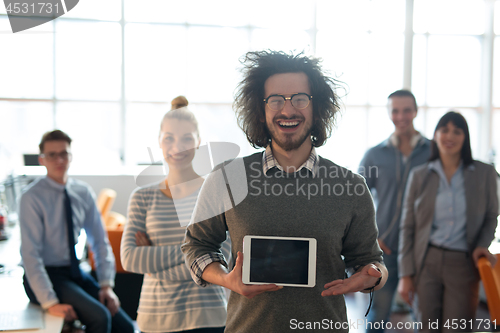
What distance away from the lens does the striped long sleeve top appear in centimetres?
158

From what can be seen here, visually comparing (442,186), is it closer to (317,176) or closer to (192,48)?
(317,176)

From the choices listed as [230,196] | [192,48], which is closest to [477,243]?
[230,196]

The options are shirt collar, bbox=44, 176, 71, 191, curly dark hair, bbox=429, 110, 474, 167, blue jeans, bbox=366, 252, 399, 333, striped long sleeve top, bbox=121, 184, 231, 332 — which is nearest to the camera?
striped long sleeve top, bbox=121, 184, 231, 332

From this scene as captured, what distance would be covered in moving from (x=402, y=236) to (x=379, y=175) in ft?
1.77

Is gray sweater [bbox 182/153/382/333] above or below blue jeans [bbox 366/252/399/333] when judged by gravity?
above

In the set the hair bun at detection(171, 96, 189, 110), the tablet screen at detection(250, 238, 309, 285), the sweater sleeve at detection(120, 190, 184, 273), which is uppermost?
the hair bun at detection(171, 96, 189, 110)

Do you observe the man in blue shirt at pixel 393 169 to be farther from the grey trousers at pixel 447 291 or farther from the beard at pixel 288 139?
the beard at pixel 288 139

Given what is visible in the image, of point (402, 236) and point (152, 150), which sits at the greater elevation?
point (152, 150)

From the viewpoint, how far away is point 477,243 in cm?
233

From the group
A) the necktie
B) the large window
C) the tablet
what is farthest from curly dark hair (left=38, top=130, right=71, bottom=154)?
the large window

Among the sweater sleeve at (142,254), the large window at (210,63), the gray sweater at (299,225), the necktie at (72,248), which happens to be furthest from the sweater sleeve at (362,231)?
the large window at (210,63)

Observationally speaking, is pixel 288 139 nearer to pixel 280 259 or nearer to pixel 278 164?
pixel 278 164

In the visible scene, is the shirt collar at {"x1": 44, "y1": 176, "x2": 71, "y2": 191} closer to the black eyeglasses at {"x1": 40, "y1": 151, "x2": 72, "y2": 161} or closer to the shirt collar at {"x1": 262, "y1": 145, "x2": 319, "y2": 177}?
the black eyeglasses at {"x1": 40, "y1": 151, "x2": 72, "y2": 161}

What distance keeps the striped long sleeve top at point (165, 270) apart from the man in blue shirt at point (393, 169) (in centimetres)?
154
